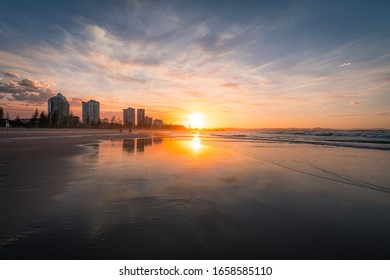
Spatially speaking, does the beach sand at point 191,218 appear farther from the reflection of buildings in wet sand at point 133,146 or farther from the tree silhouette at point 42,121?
the tree silhouette at point 42,121

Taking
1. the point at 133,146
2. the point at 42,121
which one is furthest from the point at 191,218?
the point at 42,121

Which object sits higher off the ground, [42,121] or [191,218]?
[42,121]

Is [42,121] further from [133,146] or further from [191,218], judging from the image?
[191,218]

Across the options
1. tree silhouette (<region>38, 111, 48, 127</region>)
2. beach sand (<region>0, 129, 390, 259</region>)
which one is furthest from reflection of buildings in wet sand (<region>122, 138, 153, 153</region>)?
tree silhouette (<region>38, 111, 48, 127</region>)

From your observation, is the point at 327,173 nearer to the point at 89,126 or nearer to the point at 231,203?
the point at 231,203

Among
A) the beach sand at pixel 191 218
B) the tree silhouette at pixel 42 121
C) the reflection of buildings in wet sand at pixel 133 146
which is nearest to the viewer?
the beach sand at pixel 191 218

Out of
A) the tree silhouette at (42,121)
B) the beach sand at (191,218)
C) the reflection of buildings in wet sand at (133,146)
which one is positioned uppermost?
the tree silhouette at (42,121)

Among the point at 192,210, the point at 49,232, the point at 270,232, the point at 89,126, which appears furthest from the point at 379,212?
the point at 89,126

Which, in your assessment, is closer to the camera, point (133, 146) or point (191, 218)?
point (191, 218)

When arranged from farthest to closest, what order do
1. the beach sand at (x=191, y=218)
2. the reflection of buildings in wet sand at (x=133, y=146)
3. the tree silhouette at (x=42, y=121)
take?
the tree silhouette at (x=42, y=121) → the reflection of buildings in wet sand at (x=133, y=146) → the beach sand at (x=191, y=218)

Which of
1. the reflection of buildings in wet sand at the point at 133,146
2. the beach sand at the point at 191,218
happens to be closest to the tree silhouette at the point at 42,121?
the reflection of buildings in wet sand at the point at 133,146
